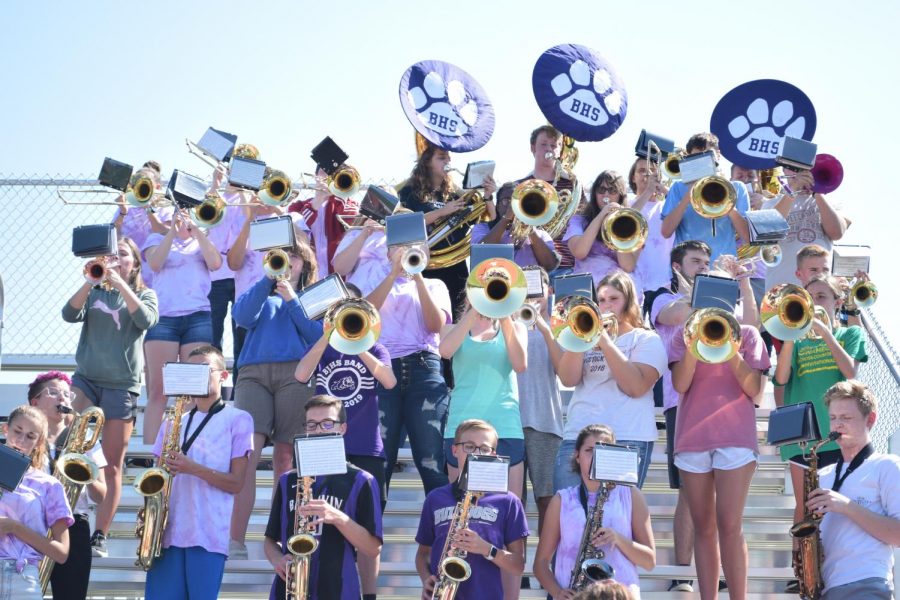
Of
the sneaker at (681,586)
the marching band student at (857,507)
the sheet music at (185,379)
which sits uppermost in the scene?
the sheet music at (185,379)

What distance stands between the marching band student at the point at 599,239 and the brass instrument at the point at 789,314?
4.67 ft

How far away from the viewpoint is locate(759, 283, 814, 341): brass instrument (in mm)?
7496

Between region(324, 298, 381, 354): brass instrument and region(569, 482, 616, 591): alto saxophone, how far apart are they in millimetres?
1517

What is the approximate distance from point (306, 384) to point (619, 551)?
2.20 meters

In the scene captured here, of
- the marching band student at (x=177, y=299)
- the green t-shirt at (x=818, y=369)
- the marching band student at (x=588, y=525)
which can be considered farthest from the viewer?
the marching band student at (x=177, y=299)

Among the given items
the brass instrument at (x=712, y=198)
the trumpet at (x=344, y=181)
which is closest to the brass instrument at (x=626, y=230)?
the brass instrument at (x=712, y=198)

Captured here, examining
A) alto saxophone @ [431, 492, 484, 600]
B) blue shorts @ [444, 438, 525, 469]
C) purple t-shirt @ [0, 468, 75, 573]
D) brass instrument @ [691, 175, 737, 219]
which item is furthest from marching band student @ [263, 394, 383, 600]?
brass instrument @ [691, 175, 737, 219]

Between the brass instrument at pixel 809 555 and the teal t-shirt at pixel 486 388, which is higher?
the teal t-shirt at pixel 486 388

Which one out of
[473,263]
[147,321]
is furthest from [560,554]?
[147,321]

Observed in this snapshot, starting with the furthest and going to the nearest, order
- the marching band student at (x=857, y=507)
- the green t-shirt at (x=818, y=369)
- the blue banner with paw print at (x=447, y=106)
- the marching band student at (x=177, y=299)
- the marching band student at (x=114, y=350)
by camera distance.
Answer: the blue banner with paw print at (x=447, y=106) < the marching band student at (x=177, y=299) < the marching band student at (x=114, y=350) < the green t-shirt at (x=818, y=369) < the marching band student at (x=857, y=507)

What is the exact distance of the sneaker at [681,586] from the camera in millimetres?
7773

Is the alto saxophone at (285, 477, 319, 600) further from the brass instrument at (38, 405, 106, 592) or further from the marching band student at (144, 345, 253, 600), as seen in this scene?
the brass instrument at (38, 405, 106, 592)

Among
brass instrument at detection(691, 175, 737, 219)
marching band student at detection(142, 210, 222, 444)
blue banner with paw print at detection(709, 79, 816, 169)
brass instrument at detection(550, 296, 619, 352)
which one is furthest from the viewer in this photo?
blue banner with paw print at detection(709, 79, 816, 169)

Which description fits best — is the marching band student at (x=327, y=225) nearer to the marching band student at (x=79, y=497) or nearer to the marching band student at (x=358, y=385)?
the marching band student at (x=358, y=385)
